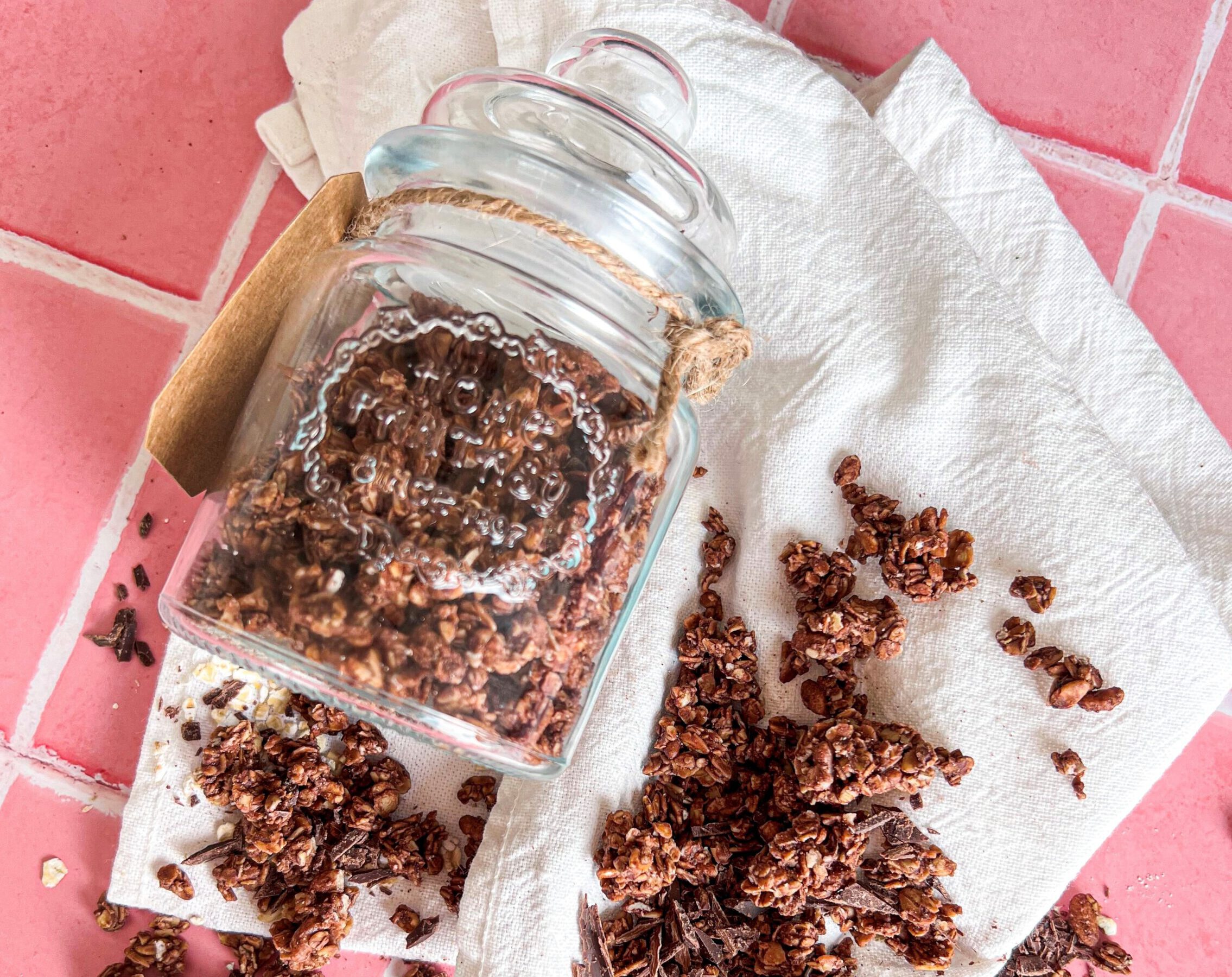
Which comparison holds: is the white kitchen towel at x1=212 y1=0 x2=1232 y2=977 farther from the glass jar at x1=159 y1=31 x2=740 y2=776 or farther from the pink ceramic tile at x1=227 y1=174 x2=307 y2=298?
the glass jar at x1=159 y1=31 x2=740 y2=776

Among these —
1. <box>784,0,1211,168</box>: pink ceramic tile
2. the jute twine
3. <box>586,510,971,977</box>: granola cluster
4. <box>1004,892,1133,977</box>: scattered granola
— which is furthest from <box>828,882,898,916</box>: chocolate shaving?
<box>784,0,1211,168</box>: pink ceramic tile

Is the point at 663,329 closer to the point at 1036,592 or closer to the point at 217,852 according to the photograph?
the point at 1036,592

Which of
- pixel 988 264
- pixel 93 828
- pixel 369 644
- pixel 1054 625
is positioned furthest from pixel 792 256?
pixel 93 828

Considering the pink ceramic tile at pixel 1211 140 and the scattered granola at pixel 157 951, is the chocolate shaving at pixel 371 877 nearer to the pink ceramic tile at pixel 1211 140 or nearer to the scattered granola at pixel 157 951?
the scattered granola at pixel 157 951

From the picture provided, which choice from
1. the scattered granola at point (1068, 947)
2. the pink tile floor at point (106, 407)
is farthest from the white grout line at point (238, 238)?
the scattered granola at point (1068, 947)

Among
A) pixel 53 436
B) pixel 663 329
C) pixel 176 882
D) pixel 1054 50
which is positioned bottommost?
pixel 176 882

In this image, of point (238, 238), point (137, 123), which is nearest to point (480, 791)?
point (238, 238)

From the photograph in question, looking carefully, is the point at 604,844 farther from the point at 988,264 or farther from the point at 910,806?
the point at 988,264
